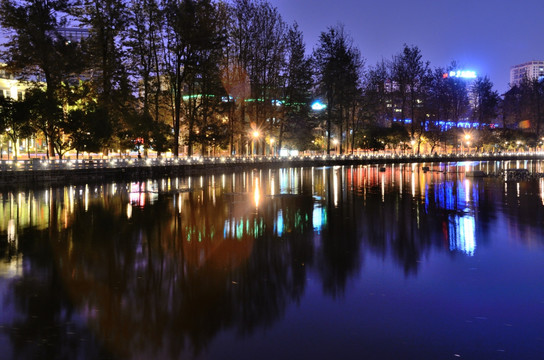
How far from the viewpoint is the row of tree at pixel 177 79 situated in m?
40.2

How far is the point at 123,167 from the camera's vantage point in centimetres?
4025

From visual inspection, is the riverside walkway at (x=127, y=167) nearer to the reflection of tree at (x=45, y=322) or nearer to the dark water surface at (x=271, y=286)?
the dark water surface at (x=271, y=286)

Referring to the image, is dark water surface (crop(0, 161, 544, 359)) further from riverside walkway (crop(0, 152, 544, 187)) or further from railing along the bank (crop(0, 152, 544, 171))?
railing along the bank (crop(0, 152, 544, 171))

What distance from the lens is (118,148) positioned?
4753 centimetres

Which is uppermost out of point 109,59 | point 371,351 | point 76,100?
point 109,59

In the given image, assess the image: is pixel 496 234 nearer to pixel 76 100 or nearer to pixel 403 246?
pixel 403 246

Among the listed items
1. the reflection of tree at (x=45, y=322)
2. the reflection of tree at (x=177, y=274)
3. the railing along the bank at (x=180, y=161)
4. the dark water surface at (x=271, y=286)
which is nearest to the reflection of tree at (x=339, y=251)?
the dark water surface at (x=271, y=286)

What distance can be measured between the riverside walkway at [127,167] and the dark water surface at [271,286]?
1623cm

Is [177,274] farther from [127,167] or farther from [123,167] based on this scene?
[127,167]

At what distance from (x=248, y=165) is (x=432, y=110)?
1922 inches

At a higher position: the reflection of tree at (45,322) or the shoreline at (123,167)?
the shoreline at (123,167)

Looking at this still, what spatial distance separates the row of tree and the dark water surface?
26.9 meters

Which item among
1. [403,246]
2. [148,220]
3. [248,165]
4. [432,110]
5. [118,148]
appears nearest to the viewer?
[403,246]

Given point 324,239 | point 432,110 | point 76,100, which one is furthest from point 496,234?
point 432,110
